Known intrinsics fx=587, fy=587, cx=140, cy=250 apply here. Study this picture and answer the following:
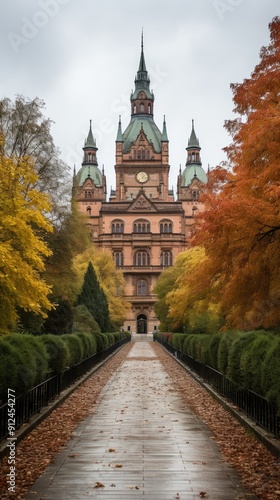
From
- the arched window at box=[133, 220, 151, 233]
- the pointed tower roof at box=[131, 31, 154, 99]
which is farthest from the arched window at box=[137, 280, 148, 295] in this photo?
the pointed tower roof at box=[131, 31, 154, 99]

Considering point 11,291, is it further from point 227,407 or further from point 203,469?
point 203,469

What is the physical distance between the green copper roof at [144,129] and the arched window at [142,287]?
25087 millimetres

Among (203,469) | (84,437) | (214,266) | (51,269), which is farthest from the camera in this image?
(51,269)

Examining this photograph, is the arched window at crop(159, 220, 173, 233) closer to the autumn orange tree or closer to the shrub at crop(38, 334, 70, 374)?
the shrub at crop(38, 334, 70, 374)

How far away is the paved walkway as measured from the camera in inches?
283

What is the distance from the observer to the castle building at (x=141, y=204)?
94812 millimetres

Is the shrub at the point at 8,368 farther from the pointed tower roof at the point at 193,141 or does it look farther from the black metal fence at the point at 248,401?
the pointed tower roof at the point at 193,141

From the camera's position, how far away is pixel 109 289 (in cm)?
6625

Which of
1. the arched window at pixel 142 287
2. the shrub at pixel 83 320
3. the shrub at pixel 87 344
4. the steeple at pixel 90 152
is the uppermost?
the steeple at pixel 90 152

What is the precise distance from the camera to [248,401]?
12.2m

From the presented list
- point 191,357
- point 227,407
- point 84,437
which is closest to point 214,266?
point 227,407

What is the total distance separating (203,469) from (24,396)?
4226mm

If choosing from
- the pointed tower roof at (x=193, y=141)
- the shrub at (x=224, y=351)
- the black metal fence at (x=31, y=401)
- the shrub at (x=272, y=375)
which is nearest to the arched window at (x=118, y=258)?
the pointed tower roof at (x=193, y=141)

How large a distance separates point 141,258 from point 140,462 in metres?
87.6
